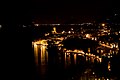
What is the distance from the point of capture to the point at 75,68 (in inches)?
690

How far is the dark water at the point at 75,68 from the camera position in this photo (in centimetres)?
1501

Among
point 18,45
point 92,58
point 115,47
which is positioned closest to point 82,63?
point 92,58

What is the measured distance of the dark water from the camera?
49.2ft

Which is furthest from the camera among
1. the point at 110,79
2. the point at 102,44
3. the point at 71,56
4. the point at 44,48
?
the point at 44,48

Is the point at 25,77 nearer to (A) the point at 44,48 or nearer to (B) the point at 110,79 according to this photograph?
(B) the point at 110,79

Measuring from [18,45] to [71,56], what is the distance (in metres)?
4.04

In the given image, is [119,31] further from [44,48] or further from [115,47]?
[44,48]

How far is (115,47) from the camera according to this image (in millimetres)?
20984

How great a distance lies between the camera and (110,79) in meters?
13.6

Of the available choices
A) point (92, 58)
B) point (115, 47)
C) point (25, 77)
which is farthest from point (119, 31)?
point (25, 77)

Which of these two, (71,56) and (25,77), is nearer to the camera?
(25,77)

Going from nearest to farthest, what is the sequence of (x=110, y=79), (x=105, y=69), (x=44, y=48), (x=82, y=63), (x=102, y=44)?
(x=110, y=79)
(x=105, y=69)
(x=82, y=63)
(x=102, y=44)
(x=44, y=48)

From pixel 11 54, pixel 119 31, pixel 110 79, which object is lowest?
pixel 110 79

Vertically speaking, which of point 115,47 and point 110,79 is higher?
point 115,47
